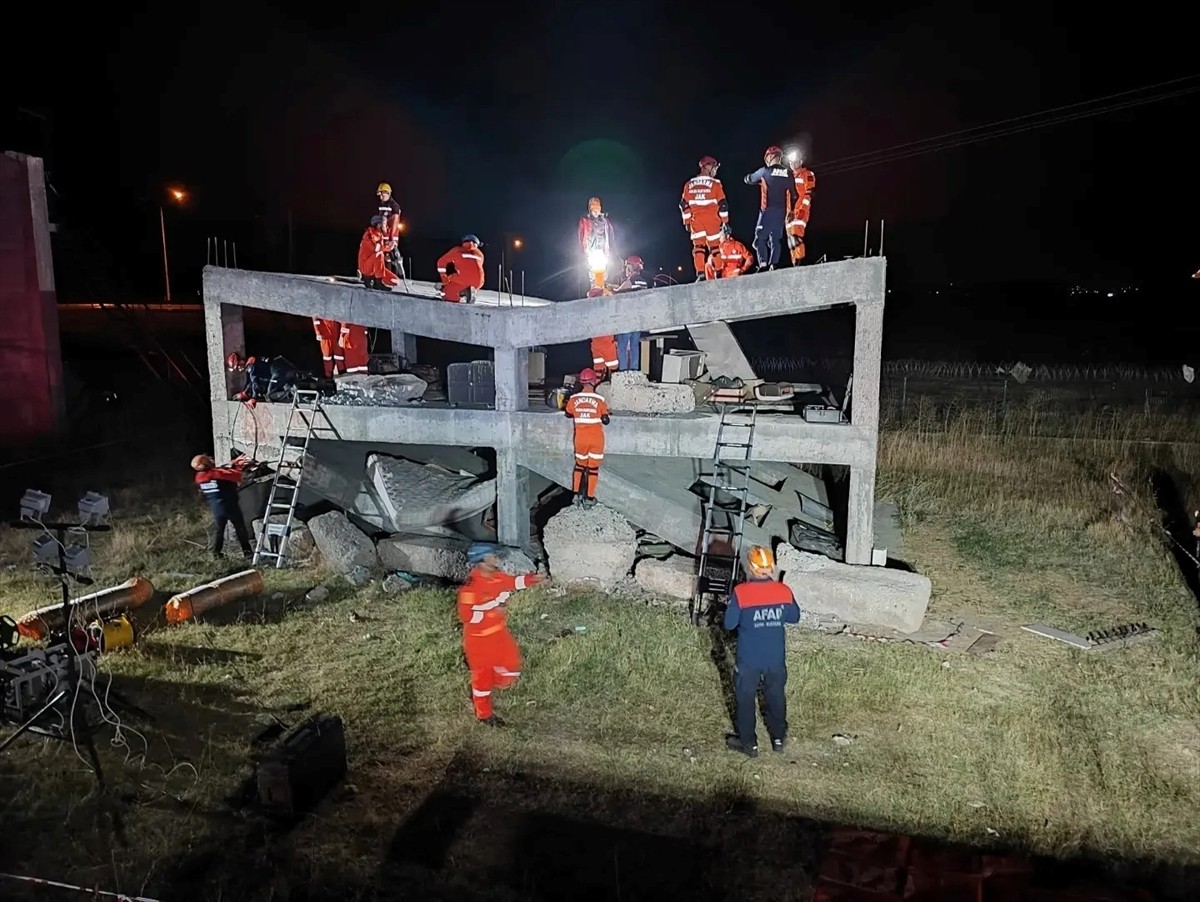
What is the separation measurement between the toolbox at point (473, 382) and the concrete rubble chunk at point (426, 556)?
2.17 m

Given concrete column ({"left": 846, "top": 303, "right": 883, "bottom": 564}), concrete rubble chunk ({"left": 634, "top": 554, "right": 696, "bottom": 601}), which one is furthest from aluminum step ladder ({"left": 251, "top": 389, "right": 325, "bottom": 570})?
concrete column ({"left": 846, "top": 303, "right": 883, "bottom": 564})

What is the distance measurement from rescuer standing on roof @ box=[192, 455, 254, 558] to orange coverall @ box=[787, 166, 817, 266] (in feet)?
27.3

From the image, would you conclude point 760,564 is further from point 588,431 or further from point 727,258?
point 727,258

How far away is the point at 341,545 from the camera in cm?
1100

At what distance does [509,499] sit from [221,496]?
394 cm

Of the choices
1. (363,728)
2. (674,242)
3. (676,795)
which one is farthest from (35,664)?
(674,242)

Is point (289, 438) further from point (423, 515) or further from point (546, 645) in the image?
point (546, 645)

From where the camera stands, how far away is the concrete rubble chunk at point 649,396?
1155cm

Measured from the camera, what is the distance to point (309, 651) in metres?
8.55

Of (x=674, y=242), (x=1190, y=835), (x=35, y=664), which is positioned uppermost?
(x=674, y=242)

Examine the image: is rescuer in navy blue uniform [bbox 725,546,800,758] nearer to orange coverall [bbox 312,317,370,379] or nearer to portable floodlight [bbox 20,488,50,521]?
portable floodlight [bbox 20,488,50,521]

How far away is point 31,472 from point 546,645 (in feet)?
41.4

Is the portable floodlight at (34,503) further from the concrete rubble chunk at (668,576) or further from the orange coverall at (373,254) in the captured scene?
the orange coverall at (373,254)

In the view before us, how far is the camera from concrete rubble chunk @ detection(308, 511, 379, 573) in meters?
11.0
